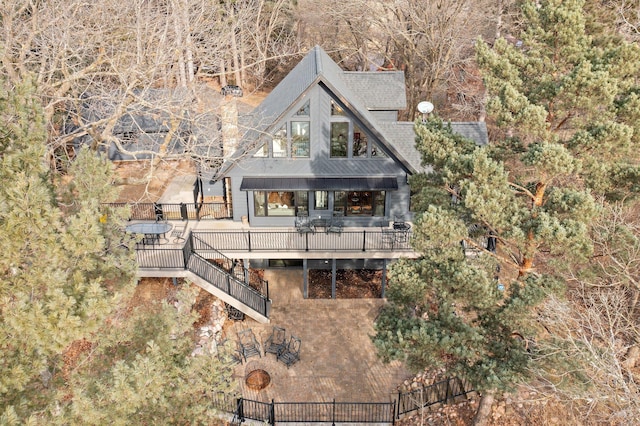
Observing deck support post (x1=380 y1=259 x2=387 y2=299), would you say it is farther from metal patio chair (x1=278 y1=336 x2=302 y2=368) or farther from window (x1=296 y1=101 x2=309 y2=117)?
window (x1=296 y1=101 x2=309 y2=117)

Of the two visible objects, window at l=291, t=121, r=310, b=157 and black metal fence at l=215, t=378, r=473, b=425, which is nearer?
black metal fence at l=215, t=378, r=473, b=425

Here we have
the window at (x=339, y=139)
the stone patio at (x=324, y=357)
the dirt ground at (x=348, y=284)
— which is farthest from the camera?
the dirt ground at (x=348, y=284)

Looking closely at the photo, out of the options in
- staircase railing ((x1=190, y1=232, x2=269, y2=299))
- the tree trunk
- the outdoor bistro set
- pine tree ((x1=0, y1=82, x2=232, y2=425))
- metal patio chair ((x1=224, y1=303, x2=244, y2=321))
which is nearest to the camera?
pine tree ((x1=0, y1=82, x2=232, y2=425))

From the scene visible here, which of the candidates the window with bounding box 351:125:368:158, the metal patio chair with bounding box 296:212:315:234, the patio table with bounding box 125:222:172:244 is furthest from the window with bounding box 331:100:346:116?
the patio table with bounding box 125:222:172:244

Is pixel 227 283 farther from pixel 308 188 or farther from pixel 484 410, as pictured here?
pixel 484 410

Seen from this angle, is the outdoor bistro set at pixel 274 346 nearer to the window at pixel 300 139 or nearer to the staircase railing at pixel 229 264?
the staircase railing at pixel 229 264

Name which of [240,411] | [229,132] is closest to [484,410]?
[240,411]

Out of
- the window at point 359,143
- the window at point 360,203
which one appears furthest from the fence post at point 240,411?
the window at point 359,143
